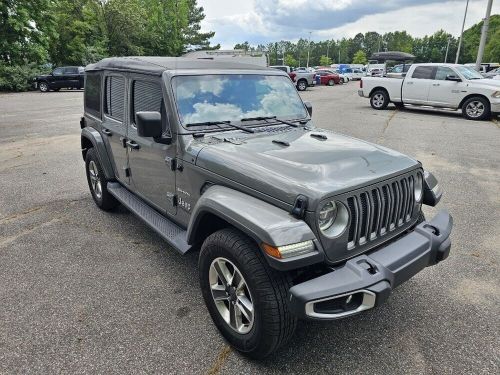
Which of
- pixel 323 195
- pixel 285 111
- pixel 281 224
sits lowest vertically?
pixel 281 224

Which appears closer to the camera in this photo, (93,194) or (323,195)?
(323,195)

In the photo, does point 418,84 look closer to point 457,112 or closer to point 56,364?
point 457,112

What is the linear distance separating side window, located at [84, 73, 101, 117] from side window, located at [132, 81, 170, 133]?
45.3 inches

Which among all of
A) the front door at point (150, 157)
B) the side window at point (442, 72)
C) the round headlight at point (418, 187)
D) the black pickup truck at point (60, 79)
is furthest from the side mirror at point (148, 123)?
the black pickup truck at point (60, 79)

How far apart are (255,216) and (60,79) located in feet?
91.2

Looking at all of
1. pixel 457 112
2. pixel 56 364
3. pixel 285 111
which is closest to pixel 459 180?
pixel 285 111

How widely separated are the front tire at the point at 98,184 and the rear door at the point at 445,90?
12.1m

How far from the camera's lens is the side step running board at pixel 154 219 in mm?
3186

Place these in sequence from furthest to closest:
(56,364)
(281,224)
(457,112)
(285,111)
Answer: (457,112) → (285,111) → (56,364) → (281,224)

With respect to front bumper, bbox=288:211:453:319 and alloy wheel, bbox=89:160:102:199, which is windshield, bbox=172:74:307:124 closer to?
front bumper, bbox=288:211:453:319

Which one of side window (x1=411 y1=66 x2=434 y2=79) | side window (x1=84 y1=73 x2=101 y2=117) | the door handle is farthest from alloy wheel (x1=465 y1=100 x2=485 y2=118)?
the door handle

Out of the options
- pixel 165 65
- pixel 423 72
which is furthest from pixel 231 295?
pixel 423 72

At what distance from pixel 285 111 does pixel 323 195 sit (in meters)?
1.80

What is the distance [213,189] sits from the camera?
9.02 feet
